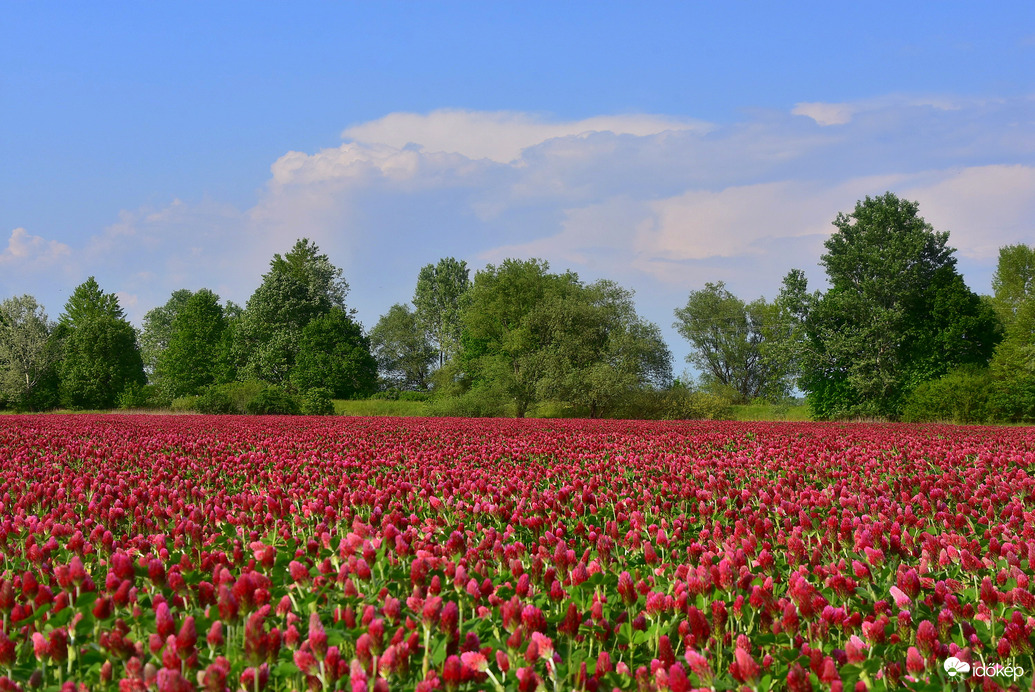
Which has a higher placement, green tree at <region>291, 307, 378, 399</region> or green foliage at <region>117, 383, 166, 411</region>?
green tree at <region>291, 307, 378, 399</region>

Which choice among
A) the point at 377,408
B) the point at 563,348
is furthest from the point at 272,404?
the point at 563,348

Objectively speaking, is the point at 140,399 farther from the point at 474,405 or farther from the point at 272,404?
the point at 474,405

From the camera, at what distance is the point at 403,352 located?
319ft

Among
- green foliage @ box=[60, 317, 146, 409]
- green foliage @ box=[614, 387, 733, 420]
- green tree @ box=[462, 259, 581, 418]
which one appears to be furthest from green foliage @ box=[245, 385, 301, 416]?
green foliage @ box=[60, 317, 146, 409]

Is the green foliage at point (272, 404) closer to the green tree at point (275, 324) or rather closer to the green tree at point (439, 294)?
the green tree at point (275, 324)

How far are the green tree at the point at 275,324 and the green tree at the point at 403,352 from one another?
17.7 m

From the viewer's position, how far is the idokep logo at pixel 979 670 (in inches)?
117

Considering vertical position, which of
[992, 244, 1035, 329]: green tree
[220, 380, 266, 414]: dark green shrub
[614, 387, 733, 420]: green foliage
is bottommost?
[614, 387, 733, 420]: green foliage

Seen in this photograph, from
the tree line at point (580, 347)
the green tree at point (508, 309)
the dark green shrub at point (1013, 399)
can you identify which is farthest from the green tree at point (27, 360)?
the dark green shrub at point (1013, 399)

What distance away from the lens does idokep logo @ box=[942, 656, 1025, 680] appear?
2971 mm

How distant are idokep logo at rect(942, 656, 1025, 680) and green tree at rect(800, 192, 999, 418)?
4435 centimetres

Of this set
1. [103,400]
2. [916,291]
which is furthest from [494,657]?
A: [103,400]

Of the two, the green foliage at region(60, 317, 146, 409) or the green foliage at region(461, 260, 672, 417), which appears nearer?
the green foliage at region(461, 260, 672, 417)

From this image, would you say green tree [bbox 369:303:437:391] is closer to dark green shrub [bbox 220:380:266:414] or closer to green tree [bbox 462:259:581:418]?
green tree [bbox 462:259:581:418]
